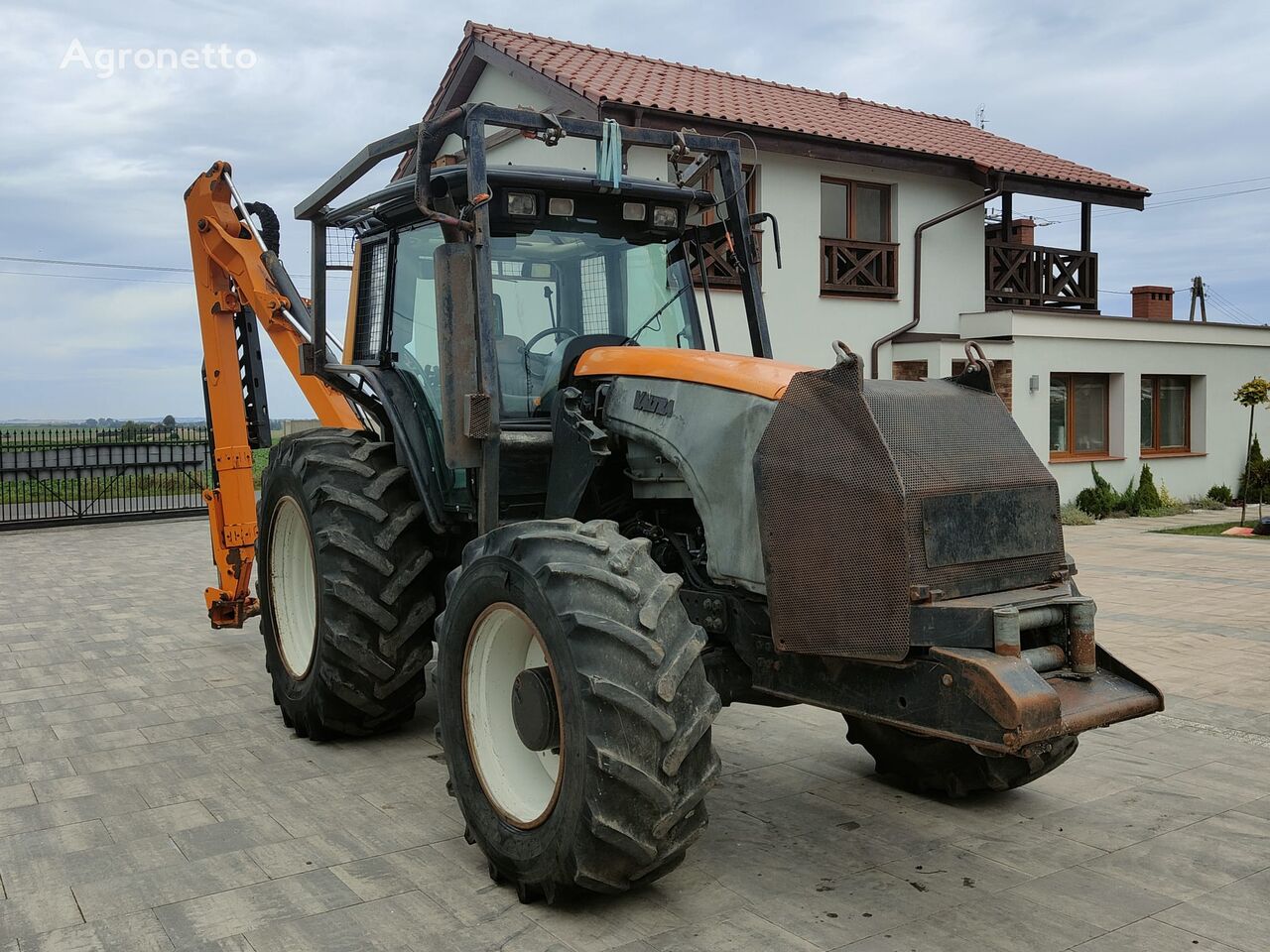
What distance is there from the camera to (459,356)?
4.42m

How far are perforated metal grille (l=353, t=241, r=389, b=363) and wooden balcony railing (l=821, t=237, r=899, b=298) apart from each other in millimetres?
10987

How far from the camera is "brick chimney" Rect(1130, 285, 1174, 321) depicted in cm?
2142

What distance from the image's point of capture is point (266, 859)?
4184mm

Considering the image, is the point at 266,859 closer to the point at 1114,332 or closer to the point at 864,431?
Answer: the point at 864,431

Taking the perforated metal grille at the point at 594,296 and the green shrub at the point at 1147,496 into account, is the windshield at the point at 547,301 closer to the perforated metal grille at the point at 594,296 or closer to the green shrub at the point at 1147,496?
the perforated metal grille at the point at 594,296

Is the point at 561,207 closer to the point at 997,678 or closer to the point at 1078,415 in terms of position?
the point at 997,678

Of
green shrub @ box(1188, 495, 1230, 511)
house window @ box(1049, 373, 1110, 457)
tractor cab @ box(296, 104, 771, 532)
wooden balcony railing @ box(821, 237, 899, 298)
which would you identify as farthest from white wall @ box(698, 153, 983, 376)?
tractor cab @ box(296, 104, 771, 532)

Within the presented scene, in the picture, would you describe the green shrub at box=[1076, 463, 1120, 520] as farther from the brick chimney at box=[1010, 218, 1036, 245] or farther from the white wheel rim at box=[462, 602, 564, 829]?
the white wheel rim at box=[462, 602, 564, 829]

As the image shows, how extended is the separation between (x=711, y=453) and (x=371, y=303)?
8.57 ft

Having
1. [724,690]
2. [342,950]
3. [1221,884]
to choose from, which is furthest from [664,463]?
[1221,884]

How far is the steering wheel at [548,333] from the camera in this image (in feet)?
16.6

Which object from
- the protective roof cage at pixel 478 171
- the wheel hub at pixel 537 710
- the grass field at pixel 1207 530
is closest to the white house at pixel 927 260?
the grass field at pixel 1207 530

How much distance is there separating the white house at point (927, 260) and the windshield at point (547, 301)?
28.0ft

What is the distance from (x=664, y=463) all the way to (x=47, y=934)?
2.59m
